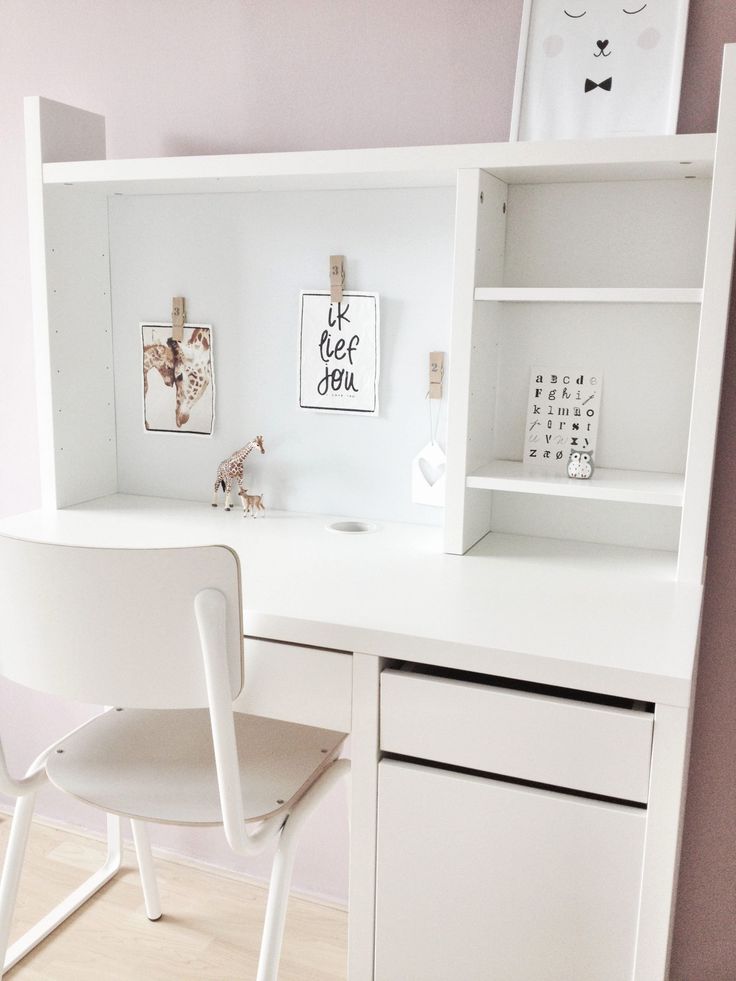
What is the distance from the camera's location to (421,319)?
1.70 m

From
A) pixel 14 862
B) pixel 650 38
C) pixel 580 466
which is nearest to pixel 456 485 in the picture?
pixel 580 466

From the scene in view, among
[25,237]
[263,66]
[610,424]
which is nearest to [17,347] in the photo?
[25,237]

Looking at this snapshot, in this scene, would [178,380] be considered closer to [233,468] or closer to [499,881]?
[233,468]

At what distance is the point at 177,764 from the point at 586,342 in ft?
3.16

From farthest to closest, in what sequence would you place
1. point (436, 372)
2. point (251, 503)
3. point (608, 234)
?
point (251, 503) → point (436, 372) → point (608, 234)

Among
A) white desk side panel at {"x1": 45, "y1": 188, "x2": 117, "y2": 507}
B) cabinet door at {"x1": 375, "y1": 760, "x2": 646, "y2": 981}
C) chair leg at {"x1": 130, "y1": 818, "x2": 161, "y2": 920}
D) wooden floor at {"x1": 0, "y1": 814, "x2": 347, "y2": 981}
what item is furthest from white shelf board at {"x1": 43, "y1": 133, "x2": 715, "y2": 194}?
wooden floor at {"x1": 0, "y1": 814, "x2": 347, "y2": 981}

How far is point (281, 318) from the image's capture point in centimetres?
181

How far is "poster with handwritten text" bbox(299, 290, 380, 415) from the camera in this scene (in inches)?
68.5

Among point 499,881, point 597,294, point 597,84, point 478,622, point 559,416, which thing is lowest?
point 499,881

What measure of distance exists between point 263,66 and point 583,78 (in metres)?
0.61

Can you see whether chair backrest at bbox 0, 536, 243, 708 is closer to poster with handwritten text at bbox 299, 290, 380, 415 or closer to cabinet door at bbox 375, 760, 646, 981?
cabinet door at bbox 375, 760, 646, 981

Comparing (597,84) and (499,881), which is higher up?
(597,84)

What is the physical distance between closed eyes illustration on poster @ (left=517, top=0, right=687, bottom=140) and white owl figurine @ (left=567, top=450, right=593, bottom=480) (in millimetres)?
521

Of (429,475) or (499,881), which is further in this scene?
(429,475)
